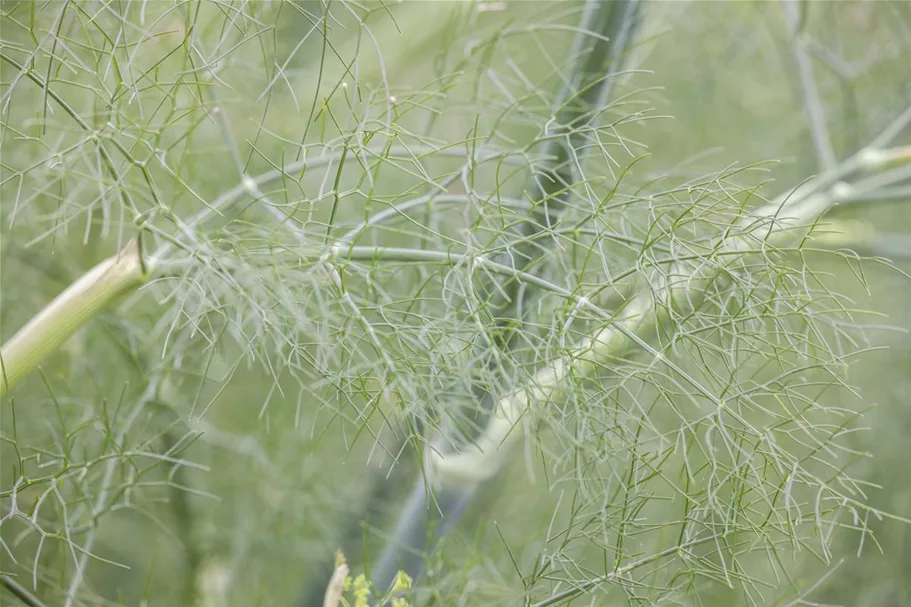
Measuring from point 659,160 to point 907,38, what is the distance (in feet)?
1.48

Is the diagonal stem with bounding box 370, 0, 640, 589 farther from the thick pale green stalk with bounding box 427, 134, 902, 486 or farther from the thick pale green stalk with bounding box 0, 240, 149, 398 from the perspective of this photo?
the thick pale green stalk with bounding box 0, 240, 149, 398

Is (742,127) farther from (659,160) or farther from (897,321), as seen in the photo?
(897,321)

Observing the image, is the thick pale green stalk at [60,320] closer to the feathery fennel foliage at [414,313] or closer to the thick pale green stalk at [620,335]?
the feathery fennel foliage at [414,313]

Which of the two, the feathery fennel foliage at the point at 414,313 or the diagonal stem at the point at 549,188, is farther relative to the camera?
the diagonal stem at the point at 549,188

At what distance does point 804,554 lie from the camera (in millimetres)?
1328

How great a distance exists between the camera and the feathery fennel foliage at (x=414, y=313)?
25.6 inches

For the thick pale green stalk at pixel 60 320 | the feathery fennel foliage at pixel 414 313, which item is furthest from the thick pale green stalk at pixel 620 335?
the thick pale green stalk at pixel 60 320

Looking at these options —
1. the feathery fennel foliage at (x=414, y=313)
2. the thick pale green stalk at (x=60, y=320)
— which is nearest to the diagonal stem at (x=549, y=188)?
the feathery fennel foliage at (x=414, y=313)

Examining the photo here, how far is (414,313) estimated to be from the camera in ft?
2.17

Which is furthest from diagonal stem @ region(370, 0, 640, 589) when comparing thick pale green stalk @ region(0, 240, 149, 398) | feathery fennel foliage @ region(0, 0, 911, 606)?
thick pale green stalk @ region(0, 240, 149, 398)

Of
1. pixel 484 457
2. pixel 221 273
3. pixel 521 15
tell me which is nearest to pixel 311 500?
pixel 484 457

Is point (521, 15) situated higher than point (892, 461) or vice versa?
point (521, 15)

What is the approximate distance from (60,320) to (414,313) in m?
0.26

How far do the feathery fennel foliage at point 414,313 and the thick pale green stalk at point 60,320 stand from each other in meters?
0.02
